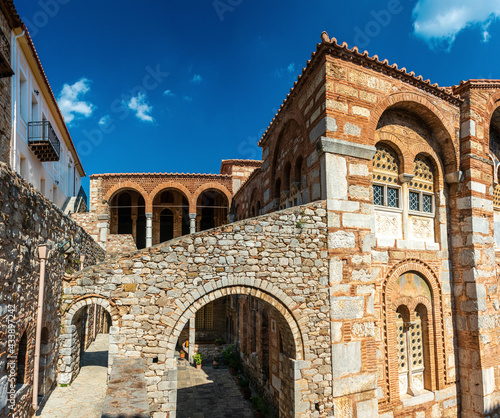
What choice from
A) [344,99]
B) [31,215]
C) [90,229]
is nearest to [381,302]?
[344,99]

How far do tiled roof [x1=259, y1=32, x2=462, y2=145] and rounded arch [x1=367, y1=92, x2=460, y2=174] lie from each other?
1.12ft

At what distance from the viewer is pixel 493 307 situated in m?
9.89

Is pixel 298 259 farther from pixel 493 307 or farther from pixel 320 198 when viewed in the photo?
pixel 493 307

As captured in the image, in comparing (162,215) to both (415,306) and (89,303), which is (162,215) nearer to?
(89,303)

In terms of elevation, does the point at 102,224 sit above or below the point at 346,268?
above

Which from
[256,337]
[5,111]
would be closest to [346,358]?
[256,337]

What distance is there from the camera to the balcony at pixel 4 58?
383 inches

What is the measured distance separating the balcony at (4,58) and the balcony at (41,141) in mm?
2974

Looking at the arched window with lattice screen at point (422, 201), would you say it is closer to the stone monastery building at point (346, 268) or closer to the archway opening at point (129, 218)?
the stone monastery building at point (346, 268)

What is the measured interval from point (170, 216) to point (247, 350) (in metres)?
12.6

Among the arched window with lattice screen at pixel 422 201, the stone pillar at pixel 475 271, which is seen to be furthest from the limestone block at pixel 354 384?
the arched window with lattice screen at pixel 422 201

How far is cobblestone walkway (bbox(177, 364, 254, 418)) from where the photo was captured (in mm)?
11055

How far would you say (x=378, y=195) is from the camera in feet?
30.0

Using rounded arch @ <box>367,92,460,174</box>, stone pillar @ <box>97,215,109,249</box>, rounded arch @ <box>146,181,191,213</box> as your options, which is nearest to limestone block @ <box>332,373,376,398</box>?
rounded arch @ <box>367,92,460,174</box>
